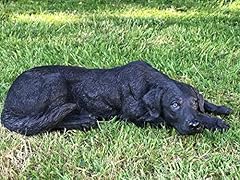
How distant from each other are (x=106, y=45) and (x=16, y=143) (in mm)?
2323

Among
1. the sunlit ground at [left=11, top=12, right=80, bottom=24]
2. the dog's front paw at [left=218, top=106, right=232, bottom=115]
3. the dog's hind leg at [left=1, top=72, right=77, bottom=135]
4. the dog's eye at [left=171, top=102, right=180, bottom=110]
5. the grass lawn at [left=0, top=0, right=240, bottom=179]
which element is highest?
the dog's eye at [left=171, top=102, right=180, bottom=110]

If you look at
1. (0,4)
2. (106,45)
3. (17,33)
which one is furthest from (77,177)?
(0,4)

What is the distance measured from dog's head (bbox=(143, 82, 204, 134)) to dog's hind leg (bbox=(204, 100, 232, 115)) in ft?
1.02

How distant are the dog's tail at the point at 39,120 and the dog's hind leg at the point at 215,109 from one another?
933 mm

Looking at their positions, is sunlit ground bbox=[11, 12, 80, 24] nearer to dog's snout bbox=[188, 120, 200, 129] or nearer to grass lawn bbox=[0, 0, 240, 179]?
grass lawn bbox=[0, 0, 240, 179]

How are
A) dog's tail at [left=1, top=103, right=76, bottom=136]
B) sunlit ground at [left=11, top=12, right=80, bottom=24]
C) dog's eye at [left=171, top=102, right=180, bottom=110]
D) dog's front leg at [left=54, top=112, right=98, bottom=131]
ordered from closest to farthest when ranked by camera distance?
dog's eye at [left=171, top=102, right=180, bottom=110]
dog's tail at [left=1, top=103, right=76, bottom=136]
dog's front leg at [left=54, top=112, right=98, bottom=131]
sunlit ground at [left=11, top=12, right=80, bottom=24]

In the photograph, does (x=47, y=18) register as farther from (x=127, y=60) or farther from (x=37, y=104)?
(x=37, y=104)

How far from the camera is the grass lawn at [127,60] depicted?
3.83 m

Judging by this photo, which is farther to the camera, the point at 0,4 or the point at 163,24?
the point at 0,4

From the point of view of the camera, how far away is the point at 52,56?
19.2ft

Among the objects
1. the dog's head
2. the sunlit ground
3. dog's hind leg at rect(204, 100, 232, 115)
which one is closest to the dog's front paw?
dog's hind leg at rect(204, 100, 232, 115)

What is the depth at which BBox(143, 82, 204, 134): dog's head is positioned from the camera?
3.86m

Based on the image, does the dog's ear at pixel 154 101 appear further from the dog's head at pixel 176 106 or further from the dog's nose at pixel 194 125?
the dog's nose at pixel 194 125

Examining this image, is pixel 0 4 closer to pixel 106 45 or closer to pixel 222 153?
pixel 106 45
